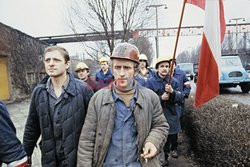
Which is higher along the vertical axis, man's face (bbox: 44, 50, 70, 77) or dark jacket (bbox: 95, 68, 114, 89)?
man's face (bbox: 44, 50, 70, 77)

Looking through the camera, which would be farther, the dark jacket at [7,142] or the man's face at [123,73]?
the man's face at [123,73]

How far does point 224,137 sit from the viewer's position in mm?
3150

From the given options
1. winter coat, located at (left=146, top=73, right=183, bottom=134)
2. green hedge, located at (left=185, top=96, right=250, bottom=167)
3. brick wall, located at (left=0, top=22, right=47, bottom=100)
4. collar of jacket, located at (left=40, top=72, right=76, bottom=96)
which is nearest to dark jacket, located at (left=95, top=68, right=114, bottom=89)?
winter coat, located at (left=146, top=73, right=183, bottom=134)

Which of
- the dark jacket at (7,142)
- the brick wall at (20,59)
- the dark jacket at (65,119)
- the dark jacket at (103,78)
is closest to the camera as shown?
the dark jacket at (7,142)

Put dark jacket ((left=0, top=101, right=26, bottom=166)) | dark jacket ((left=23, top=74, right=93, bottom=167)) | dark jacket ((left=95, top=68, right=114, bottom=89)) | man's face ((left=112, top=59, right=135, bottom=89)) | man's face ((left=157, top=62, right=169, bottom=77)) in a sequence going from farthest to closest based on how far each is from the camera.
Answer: dark jacket ((left=95, top=68, right=114, bottom=89)) < man's face ((left=157, top=62, right=169, bottom=77)) < dark jacket ((left=23, top=74, right=93, bottom=167)) < man's face ((left=112, top=59, right=135, bottom=89)) < dark jacket ((left=0, top=101, right=26, bottom=166))

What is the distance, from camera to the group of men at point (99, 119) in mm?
2098

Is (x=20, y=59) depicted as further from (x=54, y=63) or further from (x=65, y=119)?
(x=65, y=119)

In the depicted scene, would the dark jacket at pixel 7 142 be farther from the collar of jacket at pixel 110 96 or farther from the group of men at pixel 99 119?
the collar of jacket at pixel 110 96

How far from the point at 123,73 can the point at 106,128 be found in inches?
17.7

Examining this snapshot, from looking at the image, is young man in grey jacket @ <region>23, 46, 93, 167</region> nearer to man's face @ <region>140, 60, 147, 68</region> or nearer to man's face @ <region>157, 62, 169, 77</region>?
man's face @ <region>157, 62, 169, 77</region>

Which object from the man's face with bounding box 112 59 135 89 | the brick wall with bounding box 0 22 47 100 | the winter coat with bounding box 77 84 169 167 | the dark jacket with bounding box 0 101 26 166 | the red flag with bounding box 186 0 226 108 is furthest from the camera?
the brick wall with bounding box 0 22 47 100

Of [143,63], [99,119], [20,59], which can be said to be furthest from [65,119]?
[20,59]

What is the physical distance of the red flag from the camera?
267 centimetres

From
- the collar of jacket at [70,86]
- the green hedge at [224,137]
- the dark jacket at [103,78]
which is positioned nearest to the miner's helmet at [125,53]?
the collar of jacket at [70,86]
